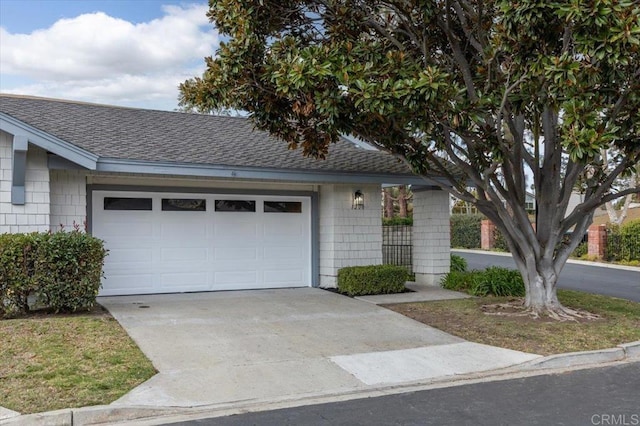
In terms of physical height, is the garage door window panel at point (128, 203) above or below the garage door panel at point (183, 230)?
above

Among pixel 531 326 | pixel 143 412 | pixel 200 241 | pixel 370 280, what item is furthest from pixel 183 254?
pixel 531 326

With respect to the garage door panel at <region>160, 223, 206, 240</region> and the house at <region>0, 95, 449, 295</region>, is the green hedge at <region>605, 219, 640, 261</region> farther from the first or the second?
the garage door panel at <region>160, 223, 206, 240</region>

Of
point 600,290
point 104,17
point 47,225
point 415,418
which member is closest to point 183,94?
point 47,225

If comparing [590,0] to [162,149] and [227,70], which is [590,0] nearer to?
[227,70]

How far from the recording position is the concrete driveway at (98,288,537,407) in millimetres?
5867

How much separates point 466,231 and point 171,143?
23.7 meters

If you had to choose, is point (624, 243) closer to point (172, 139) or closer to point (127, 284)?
point (172, 139)

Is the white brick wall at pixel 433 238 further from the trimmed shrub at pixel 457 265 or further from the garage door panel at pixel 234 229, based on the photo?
the garage door panel at pixel 234 229

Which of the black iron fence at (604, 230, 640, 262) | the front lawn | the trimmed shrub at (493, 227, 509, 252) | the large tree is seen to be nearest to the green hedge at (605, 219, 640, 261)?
the black iron fence at (604, 230, 640, 262)

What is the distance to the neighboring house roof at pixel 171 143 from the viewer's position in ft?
34.3

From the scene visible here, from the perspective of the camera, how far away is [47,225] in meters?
9.84

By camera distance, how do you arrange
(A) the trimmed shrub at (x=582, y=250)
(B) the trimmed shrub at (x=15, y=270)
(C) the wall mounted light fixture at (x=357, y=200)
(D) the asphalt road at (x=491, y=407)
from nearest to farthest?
(D) the asphalt road at (x=491, y=407) → (B) the trimmed shrub at (x=15, y=270) → (C) the wall mounted light fixture at (x=357, y=200) → (A) the trimmed shrub at (x=582, y=250)

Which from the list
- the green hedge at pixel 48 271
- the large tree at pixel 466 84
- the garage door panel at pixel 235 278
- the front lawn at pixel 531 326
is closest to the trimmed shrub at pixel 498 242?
the front lawn at pixel 531 326

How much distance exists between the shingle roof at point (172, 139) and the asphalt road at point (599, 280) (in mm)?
6312
